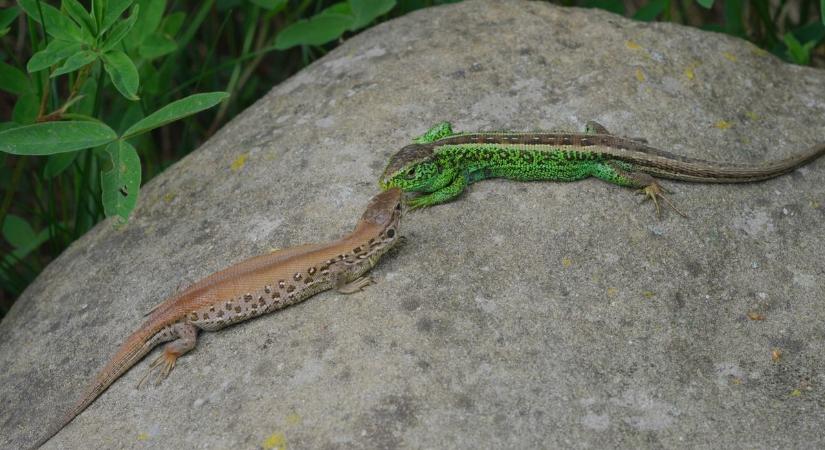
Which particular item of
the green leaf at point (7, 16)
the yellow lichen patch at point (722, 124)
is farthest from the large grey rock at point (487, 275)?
the green leaf at point (7, 16)

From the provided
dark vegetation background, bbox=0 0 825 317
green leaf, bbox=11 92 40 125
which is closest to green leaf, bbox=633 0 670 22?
dark vegetation background, bbox=0 0 825 317

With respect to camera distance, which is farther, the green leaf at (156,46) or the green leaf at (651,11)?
the green leaf at (651,11)

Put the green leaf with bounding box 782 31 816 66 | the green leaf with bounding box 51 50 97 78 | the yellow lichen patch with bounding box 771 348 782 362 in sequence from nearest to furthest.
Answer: the yellow lichen patch with bounding box 771 348 782 362 → the green leaf with bounding box 51 50 97 78 → the green leaf with bounding box 782 31 816 66

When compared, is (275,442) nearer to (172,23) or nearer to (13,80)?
(13,80)

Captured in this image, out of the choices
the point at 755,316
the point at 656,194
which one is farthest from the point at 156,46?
the point at 755,316

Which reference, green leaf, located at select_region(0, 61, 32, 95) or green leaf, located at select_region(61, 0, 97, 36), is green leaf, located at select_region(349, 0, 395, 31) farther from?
green leaf, located at select_region(0, 61, 32, 95)

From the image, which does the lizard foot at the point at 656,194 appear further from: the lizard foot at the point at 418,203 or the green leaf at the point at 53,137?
the green leaf at the point at 53,137

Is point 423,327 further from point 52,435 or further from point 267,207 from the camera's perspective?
point 52,435

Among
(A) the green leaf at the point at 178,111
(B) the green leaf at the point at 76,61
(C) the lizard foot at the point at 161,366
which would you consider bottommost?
(C) the lizard foot at the point at 161,366
